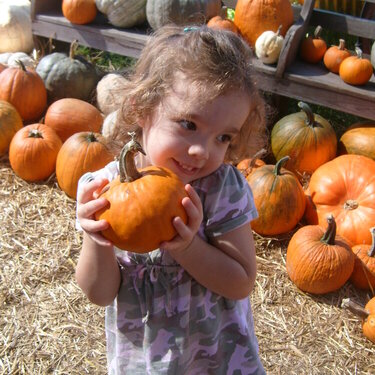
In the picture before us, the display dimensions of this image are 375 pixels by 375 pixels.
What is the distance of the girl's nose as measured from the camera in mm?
1409

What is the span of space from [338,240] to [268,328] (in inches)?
32.1

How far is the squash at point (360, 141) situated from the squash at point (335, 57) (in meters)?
0.58

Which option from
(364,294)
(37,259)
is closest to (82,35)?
(37,259)

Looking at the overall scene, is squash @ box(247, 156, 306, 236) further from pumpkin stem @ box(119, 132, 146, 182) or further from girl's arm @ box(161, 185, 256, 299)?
pumpkin stem @ box(119, 132, 146, 182)

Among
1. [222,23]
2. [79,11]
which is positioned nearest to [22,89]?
[79,11]

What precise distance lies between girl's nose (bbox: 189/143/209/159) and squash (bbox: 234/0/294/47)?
3.55 m

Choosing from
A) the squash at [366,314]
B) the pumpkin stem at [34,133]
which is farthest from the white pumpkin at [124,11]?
the squash at [366,314]

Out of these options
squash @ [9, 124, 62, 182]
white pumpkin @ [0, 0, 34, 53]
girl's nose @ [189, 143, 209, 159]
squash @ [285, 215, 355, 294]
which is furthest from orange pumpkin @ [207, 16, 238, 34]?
girl's nose @ [189, 143, 209, 159]

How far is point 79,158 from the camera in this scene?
404 cm

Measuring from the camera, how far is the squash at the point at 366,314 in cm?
301

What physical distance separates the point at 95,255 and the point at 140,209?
0.34 meters

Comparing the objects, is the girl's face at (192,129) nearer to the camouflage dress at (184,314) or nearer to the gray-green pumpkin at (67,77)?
the camouflage dress at (184,314)

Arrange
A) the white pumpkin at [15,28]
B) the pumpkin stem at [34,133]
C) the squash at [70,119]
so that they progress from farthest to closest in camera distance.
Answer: the white pumpkin at [15,28] → the squash at [70,119] → the pumpkin stem at [34,133]

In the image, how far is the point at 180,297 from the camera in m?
1.70
